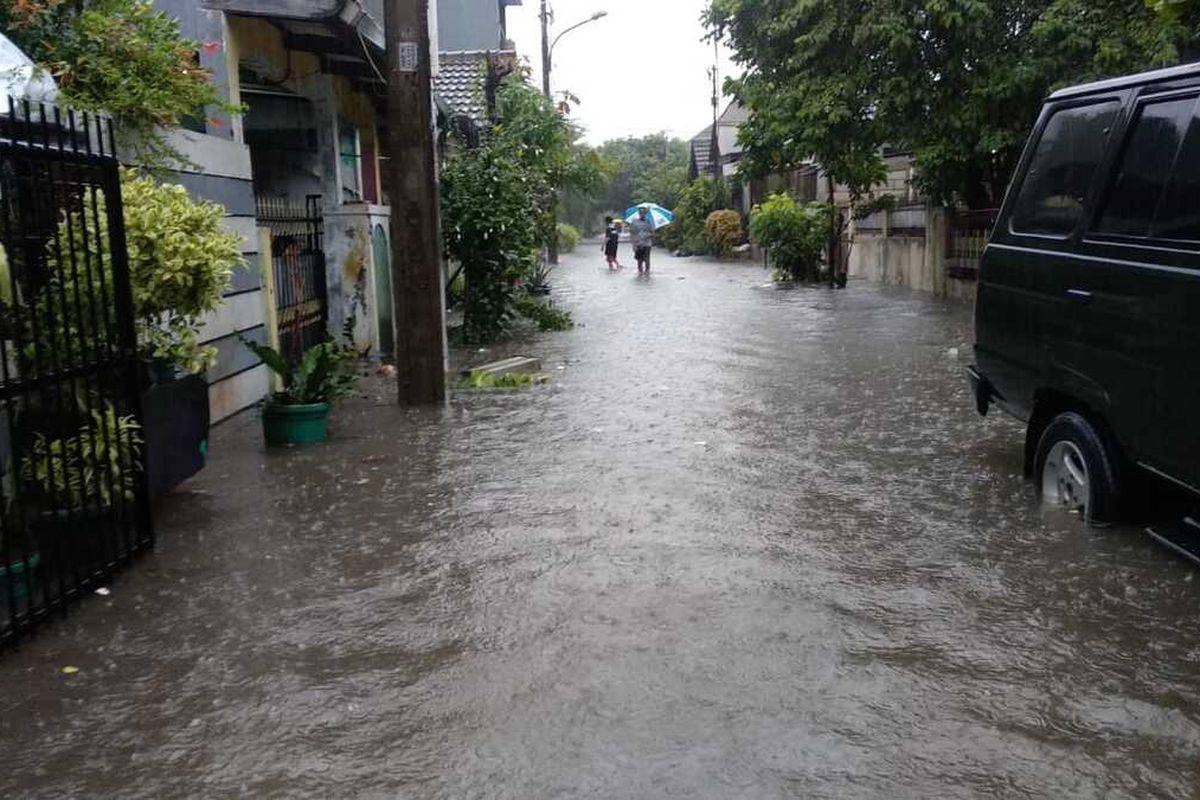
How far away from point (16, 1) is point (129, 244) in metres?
1.83

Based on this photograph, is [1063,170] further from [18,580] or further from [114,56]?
[114,56]

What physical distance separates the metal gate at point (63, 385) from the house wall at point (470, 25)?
88.0ft

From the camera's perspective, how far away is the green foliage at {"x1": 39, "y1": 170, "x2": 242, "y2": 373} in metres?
5.31

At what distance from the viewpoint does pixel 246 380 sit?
378 inches

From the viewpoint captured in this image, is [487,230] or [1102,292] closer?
[1102,292]

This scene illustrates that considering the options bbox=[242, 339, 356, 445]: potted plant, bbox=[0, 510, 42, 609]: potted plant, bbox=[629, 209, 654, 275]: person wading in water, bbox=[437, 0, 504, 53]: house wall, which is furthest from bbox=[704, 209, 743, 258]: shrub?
bbox=[0, 510, 42, 609]: potted plant

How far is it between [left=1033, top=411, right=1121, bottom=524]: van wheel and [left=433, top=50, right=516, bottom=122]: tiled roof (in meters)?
15.3

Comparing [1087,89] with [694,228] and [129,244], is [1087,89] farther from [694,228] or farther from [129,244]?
[694,228]

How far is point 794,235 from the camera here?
26.5m

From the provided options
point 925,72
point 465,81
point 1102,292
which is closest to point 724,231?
point 465,81

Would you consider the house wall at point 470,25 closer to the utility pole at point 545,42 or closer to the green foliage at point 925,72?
the utility pole at point 545,42

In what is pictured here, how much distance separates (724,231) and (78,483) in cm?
4030

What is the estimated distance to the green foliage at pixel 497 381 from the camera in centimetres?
1074

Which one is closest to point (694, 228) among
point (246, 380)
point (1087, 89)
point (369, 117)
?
point (369, 117)
